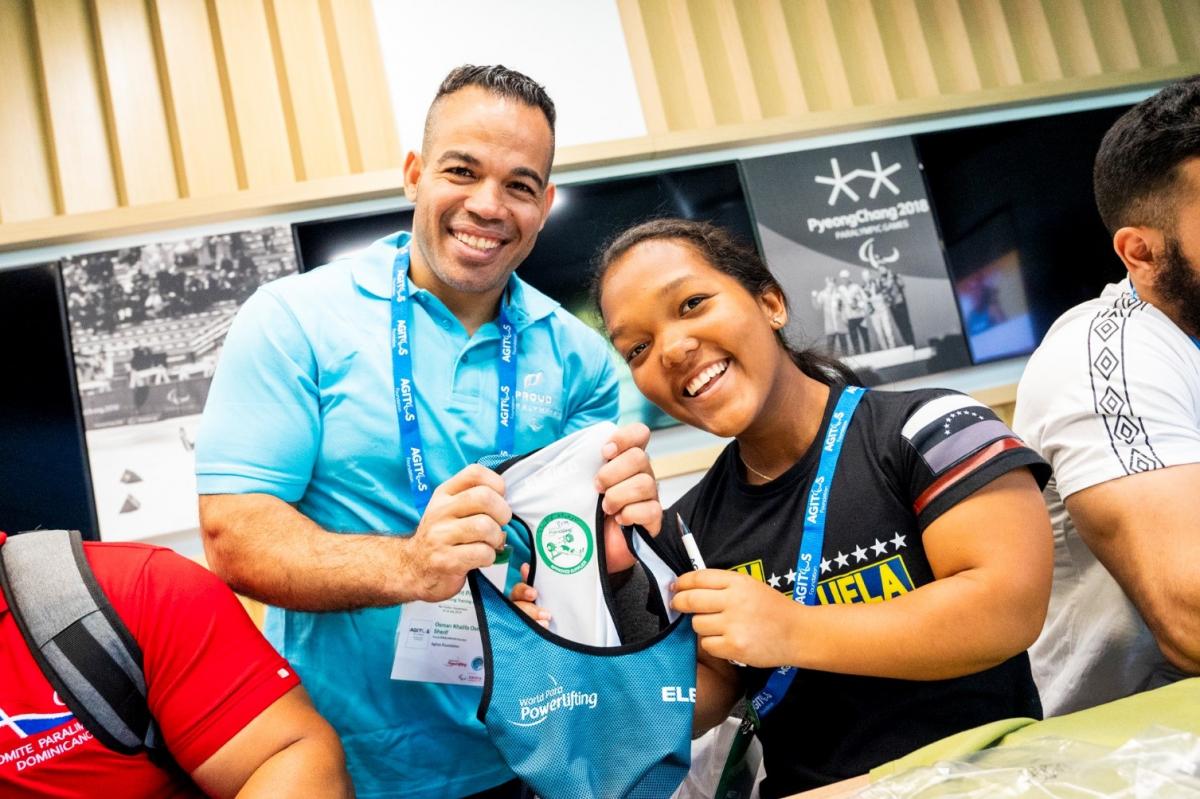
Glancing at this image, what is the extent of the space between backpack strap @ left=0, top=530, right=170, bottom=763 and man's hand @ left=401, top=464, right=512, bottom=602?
429mm

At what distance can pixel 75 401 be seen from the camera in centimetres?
274

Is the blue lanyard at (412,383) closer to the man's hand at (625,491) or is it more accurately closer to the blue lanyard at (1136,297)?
the man's hand at (625,491)

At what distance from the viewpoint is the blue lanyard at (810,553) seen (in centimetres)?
124

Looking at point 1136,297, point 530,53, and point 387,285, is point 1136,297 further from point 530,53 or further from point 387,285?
point 530,53

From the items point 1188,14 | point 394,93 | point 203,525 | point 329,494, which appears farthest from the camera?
point 1188,14

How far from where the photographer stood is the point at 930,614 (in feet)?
3.64

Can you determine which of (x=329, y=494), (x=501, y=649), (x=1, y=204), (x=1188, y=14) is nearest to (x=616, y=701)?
(x=501, y=649)

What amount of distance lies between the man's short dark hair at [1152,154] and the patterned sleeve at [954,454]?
72 centimetres

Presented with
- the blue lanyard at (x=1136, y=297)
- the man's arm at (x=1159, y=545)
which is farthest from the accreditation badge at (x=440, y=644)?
the blue lanyard at (x=1136, y=297)

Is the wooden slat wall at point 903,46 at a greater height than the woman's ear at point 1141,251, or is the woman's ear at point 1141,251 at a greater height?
the wooden slat wall at point 903,46

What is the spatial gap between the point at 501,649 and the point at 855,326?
2.60 metres

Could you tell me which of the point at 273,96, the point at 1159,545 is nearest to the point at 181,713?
the point at 1159,545

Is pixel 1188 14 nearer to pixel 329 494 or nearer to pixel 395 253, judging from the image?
pixel 395 253

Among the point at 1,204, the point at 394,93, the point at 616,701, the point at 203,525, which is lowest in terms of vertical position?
the point at 616,701
